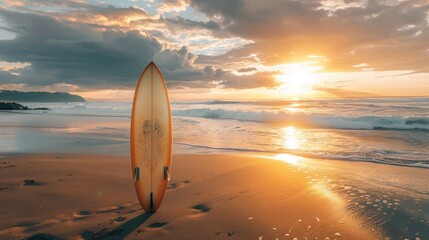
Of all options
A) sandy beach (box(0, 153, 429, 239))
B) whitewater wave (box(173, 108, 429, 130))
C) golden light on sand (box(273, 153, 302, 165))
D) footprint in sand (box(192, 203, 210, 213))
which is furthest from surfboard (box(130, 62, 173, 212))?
whitewater wave (box(173, 108, 429, 130))

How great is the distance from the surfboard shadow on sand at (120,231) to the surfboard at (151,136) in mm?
412

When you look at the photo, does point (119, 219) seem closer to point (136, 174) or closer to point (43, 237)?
point (136, 174)

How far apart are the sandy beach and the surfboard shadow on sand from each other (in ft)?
0.04

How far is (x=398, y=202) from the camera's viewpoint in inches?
163

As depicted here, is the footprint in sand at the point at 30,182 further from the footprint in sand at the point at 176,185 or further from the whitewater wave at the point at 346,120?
the whitewater wave at the point at 346,120

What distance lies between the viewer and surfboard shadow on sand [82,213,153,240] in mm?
3044

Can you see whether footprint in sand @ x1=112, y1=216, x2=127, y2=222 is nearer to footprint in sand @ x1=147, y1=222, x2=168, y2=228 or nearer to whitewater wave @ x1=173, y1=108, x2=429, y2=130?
footprint in sand @ x1=147, y1=222, x2=168, y2=228

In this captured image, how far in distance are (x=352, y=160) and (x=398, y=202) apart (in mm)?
3467

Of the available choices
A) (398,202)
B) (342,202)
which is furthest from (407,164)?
(342,202)

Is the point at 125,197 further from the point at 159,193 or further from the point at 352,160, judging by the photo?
the point at 352,160

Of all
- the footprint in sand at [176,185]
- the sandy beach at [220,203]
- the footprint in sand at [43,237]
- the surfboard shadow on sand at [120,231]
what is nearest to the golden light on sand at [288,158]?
the sandy beach at [220,203]

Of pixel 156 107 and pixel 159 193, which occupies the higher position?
pixel 156 107

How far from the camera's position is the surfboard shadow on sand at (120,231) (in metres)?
3.04

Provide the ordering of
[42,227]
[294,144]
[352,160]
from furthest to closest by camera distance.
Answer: [294,144]
[352,160]
[42,227]
